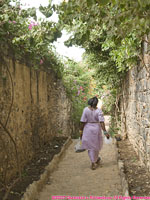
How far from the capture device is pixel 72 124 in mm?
12055

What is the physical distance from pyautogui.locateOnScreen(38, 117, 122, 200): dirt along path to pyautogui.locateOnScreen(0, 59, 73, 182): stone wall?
79 centimetres

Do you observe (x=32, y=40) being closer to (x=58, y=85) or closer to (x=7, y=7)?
(x=7, y=7)

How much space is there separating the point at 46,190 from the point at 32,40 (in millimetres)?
2758

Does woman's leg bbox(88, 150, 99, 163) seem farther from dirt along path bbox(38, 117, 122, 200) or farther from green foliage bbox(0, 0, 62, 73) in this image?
green foliage bbox(0, 0, 62, 73)

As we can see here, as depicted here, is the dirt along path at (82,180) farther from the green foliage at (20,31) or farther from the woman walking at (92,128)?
the green foliage at (20,31)

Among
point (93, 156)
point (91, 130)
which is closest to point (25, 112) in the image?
point (91, 130)

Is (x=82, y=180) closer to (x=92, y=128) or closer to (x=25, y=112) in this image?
(x=92, y=128)

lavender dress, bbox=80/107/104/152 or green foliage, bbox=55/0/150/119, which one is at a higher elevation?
green foliage, bbox=55/0/150/119

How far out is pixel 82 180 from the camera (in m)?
5.47

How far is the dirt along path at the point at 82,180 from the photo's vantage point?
4.70m

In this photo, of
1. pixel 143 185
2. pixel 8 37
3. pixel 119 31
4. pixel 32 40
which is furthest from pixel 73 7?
pixel 143 185

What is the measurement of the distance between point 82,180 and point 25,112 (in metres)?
1.95

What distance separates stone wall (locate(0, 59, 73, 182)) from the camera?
15.8 ft

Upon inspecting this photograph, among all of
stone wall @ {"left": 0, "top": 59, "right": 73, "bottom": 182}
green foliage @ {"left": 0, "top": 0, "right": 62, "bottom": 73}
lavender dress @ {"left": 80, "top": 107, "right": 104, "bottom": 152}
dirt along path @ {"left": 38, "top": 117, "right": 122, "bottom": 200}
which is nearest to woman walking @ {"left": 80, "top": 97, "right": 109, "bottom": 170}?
lavender dress @ {"left": 80, "top": 107, "right": 104, "bottom": 152}
